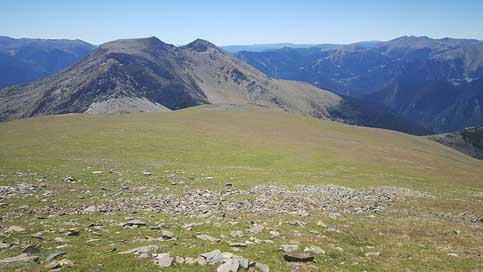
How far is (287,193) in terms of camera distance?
37656 millimetres

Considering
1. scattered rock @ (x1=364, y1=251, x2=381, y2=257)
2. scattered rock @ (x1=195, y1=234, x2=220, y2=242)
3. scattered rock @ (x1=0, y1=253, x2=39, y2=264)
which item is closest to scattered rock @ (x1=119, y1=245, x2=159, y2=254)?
scattered rock @ (x1=195, y1=234, x2=220, y2=242)

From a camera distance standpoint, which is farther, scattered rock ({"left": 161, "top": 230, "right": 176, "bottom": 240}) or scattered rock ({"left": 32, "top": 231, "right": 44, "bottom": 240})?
scattered rock ({"left": 161, "top": 230, "right": 176, "bottom": 240})

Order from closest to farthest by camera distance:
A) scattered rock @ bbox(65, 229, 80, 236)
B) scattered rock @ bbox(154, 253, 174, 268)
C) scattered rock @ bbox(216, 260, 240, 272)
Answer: scattered rock @ bbox(216, 260, 240, 272) < scattered rock @ bbox(154, 253, 174, 268) < scattered rock @ bbox(65, 229, 80, 236)

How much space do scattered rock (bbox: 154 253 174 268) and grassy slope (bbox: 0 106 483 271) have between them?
0.42m

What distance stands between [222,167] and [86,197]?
23377mm

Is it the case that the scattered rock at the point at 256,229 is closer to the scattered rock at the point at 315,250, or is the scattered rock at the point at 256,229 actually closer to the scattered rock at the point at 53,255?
the scattered rock at the point at 315,250

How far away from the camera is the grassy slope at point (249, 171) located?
66.1 ft

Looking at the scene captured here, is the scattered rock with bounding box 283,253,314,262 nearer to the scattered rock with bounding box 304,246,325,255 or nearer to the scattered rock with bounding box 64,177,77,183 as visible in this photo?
the scattered rock with bounding box 304,246,325,255

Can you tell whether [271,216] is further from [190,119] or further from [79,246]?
[190,119]

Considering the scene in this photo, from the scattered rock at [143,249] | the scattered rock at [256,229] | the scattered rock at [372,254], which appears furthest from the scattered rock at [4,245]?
the scattered rock at [372,254]

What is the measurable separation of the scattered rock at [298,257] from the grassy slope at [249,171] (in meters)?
0.53

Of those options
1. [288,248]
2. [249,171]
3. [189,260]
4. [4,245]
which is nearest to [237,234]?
[288,248]

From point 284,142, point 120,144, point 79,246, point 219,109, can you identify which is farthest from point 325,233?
point 219,109

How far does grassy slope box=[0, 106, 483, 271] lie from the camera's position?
66.1 ft
